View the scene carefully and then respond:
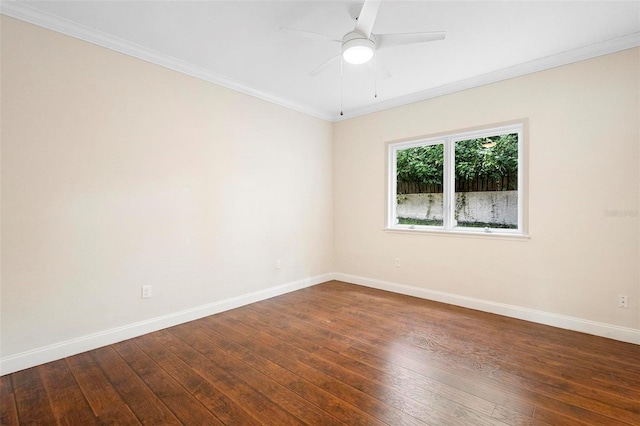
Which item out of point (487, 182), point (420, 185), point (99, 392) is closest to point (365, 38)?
point (487, 182)

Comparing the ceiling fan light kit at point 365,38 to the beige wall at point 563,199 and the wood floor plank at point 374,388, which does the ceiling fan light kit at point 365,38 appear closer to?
the beige wall at point 563,199

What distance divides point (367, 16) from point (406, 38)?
38cm

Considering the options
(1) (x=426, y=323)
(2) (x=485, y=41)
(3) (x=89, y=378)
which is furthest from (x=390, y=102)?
(3) (x=89, y=378)

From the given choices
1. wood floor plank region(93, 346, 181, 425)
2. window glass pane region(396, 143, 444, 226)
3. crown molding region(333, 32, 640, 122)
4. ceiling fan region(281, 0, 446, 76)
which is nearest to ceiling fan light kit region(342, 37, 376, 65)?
ceiling fan region(281, 0, 446, 76)

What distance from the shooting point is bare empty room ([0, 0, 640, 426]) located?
2062 millimetres

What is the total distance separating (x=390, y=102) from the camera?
426cm

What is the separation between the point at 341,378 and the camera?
216cm

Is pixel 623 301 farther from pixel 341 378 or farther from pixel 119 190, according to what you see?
pixel 119 190

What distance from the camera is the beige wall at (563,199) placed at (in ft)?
8.98

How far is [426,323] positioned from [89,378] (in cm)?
294

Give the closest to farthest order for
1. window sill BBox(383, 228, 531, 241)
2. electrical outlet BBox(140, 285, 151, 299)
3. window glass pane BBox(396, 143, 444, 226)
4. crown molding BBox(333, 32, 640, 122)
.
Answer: crown molding BBox(333, 32, 640, 122) < electrical outlet BBox(140, 285, 151, 299) < window sill BBox(383, 228, 531, 241) < window glass pane BBox(396, 143, 444, 226)

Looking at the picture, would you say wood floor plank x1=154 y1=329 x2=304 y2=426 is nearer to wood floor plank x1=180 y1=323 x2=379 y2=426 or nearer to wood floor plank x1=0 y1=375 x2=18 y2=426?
wood floor plank x1=180 y1=323 x2=379 y2=426

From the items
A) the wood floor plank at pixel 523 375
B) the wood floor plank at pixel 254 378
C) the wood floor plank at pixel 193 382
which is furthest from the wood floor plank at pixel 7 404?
the wood floor plank at pixel 523 375

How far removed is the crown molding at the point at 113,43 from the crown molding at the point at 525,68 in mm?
1866
